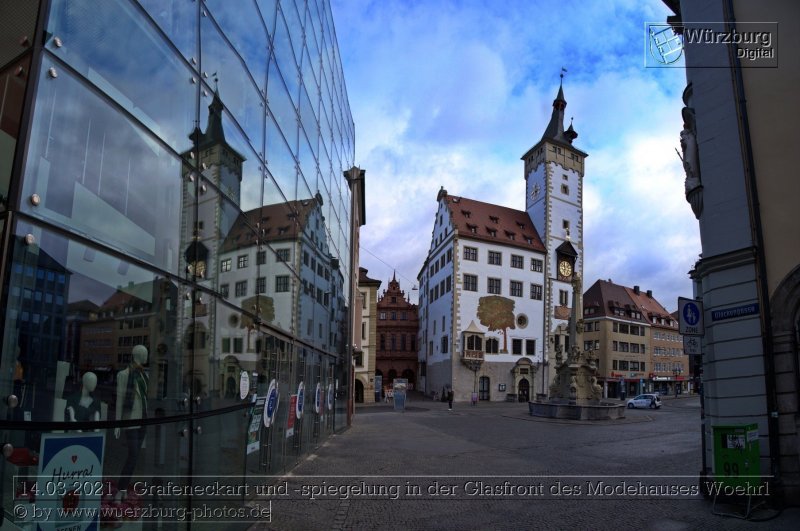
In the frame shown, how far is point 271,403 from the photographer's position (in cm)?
1027

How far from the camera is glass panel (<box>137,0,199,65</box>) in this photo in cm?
537

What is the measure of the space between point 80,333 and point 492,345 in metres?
55.2

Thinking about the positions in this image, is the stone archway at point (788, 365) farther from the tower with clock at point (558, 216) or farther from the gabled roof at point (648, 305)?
the gabled roof at point (648, 305)

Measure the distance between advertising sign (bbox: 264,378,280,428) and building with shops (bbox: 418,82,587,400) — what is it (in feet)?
144

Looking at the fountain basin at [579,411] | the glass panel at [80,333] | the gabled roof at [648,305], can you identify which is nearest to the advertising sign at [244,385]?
the glass panel at [80,333]

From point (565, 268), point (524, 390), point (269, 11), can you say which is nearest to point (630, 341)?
point (565, 268)

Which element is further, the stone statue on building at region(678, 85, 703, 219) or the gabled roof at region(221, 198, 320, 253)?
the stone statue on building at region(678, 85, 703, 219)

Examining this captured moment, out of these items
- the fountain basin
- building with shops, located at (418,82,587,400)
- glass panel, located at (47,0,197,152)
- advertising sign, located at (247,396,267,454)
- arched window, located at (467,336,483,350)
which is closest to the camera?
glass panel, located at (47,0,197,152)

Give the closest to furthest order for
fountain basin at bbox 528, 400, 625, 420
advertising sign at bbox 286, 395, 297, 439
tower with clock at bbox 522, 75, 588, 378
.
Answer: advertising sign at bbox 286, 395, 297, 439
fountain basin at bbox 528, 400, 625, 420
tower with clock at bbox 522, 75, 588, 378

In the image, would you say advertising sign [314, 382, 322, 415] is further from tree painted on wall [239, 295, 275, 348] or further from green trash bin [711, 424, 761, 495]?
green trash bin [711, 424, 761, 495]

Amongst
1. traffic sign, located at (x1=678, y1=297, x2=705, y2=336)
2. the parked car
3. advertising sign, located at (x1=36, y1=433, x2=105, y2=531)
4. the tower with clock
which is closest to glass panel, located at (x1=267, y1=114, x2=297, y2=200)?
advertising sign, located at (x1=36, y1=433, x2=105, y2=531)

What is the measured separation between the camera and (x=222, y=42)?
736 cm

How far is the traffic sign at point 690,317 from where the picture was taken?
9.95m

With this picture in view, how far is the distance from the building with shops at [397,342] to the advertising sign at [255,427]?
7562 centimetres
